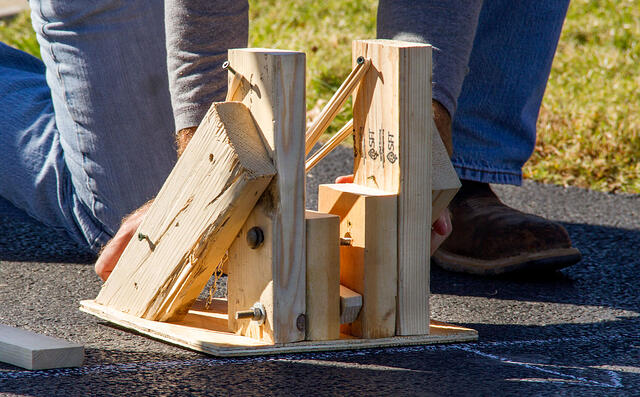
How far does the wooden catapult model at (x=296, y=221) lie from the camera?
1677 mm

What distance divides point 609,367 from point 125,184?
1.40m

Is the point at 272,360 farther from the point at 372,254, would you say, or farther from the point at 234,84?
the point at 234,84

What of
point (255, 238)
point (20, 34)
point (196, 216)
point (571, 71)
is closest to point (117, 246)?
point (196, 216)

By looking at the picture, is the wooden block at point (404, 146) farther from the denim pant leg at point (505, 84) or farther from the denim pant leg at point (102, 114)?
the denim pant leg at point (505, 84)

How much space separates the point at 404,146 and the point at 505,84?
1234 mm

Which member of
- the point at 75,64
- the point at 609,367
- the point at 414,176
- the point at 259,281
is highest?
the point at 75,64

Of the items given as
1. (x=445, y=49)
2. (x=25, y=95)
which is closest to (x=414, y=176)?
(x=445, y=49)

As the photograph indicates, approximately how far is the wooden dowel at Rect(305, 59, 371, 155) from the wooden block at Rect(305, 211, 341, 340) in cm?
15

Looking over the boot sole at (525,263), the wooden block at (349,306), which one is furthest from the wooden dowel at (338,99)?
the boot sole at (525,263)

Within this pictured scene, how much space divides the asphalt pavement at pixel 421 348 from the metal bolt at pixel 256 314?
0.25 ft

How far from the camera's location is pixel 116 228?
2516mm

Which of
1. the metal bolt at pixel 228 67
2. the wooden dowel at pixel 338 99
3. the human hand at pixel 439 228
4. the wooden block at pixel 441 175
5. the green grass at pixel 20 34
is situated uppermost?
the green grass at pixel 20 34

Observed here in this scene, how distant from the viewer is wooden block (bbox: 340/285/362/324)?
1.75 meters

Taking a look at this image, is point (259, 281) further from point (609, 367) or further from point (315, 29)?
point (315, 29)
